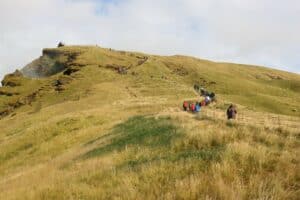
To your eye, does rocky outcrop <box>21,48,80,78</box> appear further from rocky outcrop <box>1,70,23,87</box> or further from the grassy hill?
the grassy hill

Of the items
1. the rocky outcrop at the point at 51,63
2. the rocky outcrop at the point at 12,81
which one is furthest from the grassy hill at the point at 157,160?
the rocky outcrop at the point at 51,63

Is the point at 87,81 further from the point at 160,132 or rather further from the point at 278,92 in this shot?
the point at 160,132

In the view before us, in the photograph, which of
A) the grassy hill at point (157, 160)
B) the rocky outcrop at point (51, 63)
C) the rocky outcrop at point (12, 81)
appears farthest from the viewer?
the rocky outcrop at point (51, 63)

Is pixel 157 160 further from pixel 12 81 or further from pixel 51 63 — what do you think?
pixel 51 63

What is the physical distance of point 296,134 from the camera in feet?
48.7

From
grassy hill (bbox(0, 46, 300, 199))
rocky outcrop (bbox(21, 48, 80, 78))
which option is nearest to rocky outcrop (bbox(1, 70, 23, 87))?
rocky outcrop (bbox(21, 48, 80, 78))

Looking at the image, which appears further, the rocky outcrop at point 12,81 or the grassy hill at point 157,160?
the rocky outcrop at point 12,81

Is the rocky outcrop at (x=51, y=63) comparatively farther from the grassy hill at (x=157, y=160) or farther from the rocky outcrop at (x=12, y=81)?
the grassy hill at (x=157, y=160)

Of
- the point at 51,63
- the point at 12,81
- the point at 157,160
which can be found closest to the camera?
the point at 157,160

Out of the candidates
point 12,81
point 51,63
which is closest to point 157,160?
point 12,81

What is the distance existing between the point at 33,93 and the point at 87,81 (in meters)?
9.97

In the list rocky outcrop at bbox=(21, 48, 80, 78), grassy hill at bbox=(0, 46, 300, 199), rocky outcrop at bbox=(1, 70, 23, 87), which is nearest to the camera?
grassy hill at bbox=(0, 46, 300, 199)

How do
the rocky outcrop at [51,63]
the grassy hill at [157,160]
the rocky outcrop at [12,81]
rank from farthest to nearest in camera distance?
the rocky outcrop at [51,63] < the rocky outcrop at [12,81] < the grassy hill at [157,160]

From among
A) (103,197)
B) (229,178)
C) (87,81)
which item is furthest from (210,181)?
(87,81)
